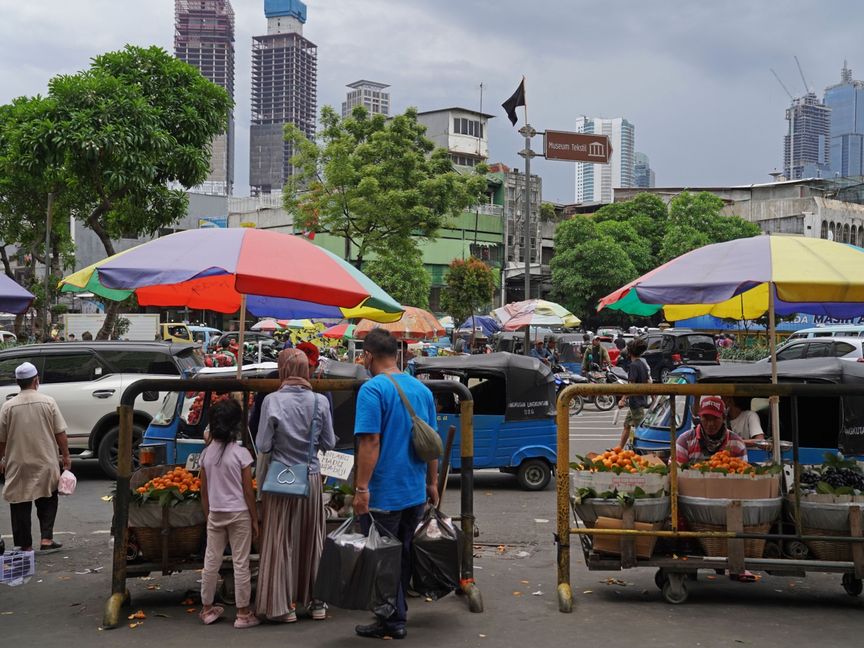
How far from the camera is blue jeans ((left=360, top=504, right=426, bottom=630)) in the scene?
229 inches

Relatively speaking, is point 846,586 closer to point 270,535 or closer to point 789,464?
point 789,464

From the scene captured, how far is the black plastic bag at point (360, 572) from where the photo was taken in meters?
5.61

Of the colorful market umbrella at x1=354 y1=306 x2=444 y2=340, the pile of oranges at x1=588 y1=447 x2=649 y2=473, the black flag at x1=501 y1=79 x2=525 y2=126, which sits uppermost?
the black flag at x1=501 y1=79 x2=525 y2=126

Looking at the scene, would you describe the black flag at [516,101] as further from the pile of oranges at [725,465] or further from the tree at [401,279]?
the pile of oranges at [725,465]

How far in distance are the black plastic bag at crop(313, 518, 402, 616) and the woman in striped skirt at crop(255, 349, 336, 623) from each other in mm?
509

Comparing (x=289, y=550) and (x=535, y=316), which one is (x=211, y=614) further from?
(x=535, y=316)

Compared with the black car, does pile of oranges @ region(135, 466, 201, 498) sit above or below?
below

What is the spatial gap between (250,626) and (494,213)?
66717 millimetres

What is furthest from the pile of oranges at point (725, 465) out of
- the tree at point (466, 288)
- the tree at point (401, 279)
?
the tree at point (466, 288)

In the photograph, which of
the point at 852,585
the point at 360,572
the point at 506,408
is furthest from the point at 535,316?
the point at 360,572

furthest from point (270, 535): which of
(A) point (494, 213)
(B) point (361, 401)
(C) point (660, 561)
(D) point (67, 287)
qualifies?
(A) point (494, 213)

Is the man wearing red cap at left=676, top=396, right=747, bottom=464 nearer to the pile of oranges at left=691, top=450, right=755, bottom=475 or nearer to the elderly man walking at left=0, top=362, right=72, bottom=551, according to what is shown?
the pile of oranges at left=691, top=450, right=755, bottom=475

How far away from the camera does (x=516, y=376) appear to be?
1225 cm

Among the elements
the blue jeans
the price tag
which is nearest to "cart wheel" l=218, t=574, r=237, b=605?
the price tag
